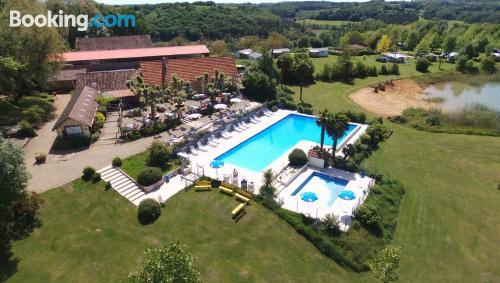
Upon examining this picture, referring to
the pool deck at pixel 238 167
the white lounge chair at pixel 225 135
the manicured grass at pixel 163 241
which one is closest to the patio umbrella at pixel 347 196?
the manicured grass at pixel 163 241

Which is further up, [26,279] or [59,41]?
[59,41]

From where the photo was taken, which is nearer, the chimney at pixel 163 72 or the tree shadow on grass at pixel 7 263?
the tree shadow on grass at pixel 7 263

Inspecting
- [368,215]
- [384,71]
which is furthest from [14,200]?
[384,71]

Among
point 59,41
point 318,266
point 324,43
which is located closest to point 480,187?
point 318,266

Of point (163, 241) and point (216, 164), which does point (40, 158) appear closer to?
point (216, 164)

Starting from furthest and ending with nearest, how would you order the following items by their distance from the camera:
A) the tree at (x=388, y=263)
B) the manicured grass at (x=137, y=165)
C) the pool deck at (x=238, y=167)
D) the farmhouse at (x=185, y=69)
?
the farmhouse at (x=185, y=69) → the pool deck at (x=238, y=167) → the manicured grass at (x=137, y=165) → the tree at (x=388, y=263)

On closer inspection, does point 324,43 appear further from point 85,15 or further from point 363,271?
point 363,271

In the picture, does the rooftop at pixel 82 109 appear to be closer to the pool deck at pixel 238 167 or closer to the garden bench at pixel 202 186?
the pool deck at pixel 238 167

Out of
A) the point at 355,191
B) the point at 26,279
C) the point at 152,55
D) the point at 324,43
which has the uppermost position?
the point at 324,43
